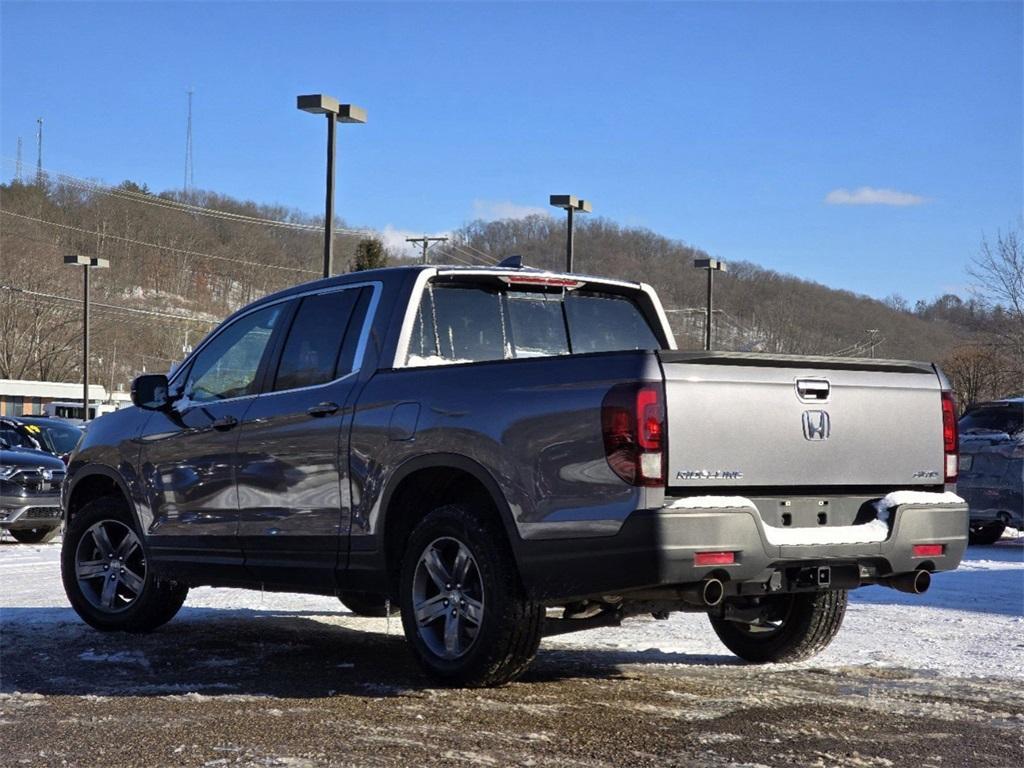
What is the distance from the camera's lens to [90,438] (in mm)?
8891

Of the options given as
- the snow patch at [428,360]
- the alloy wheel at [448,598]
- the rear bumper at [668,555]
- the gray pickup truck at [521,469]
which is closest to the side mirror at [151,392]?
the gray pickup truck at [521,469]

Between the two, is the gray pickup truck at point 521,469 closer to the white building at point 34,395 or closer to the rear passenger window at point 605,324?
the rear passenger window at point 605,324

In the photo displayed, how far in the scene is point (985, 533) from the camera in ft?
56.9

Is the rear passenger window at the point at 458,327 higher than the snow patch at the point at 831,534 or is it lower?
higher

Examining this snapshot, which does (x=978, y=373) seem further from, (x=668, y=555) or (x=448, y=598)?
(x=668, y=555)

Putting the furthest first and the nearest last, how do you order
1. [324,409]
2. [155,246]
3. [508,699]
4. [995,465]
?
[155,246], [995,465], [324,409], [508,699]

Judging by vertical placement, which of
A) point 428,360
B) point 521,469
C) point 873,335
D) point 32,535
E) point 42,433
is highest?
point 873,335

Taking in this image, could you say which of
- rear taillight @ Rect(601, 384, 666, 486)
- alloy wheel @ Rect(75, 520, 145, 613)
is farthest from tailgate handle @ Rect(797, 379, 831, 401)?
alloy wheel @ Rect(75, 520, 145, 613)

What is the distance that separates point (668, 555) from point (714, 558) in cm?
23

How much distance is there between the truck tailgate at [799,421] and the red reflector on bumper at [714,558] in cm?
28

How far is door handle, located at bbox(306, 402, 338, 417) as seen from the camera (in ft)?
23.1

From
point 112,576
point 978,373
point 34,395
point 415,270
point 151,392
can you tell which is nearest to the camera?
point 415,270

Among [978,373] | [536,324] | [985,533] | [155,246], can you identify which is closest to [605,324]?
[536,324]

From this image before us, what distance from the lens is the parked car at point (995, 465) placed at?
1612cm
